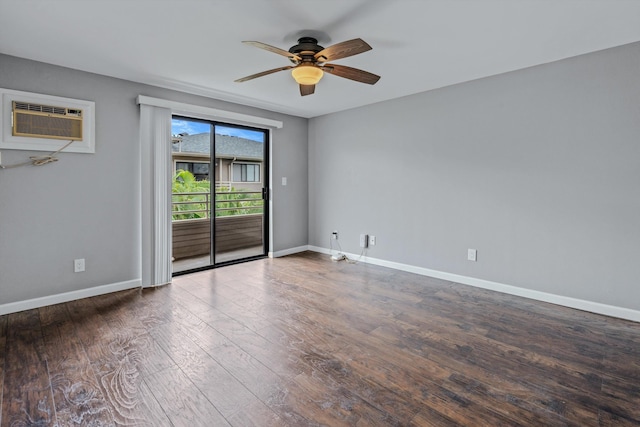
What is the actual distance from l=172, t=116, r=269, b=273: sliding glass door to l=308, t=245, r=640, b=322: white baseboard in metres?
2.06

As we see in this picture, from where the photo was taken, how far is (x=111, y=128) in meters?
3.41

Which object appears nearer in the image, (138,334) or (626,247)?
(138,334)

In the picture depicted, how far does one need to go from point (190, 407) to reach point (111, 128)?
3.03 meters

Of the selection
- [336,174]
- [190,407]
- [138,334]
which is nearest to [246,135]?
[336,174]

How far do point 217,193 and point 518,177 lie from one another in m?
3.79

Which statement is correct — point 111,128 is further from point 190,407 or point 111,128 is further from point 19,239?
point 190,407

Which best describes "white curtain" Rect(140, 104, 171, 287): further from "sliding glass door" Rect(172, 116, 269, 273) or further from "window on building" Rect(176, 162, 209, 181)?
"window on building" Rect(176, 162, 209, 181)

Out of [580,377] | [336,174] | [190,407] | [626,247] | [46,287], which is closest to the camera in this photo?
[190,407]

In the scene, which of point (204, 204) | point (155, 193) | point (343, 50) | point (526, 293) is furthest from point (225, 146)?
point (526, 293)

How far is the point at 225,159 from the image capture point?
463cm

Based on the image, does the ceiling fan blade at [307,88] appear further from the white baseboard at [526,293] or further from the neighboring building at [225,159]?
the white baseboard at [526,293]

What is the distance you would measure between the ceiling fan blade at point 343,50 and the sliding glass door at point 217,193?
242 cm

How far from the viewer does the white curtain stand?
11.8 ft

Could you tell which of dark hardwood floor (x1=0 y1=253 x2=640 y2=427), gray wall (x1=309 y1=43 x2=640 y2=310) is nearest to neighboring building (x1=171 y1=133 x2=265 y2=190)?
gray wall (x1=309 y1=43 x2=640 y2=310)
